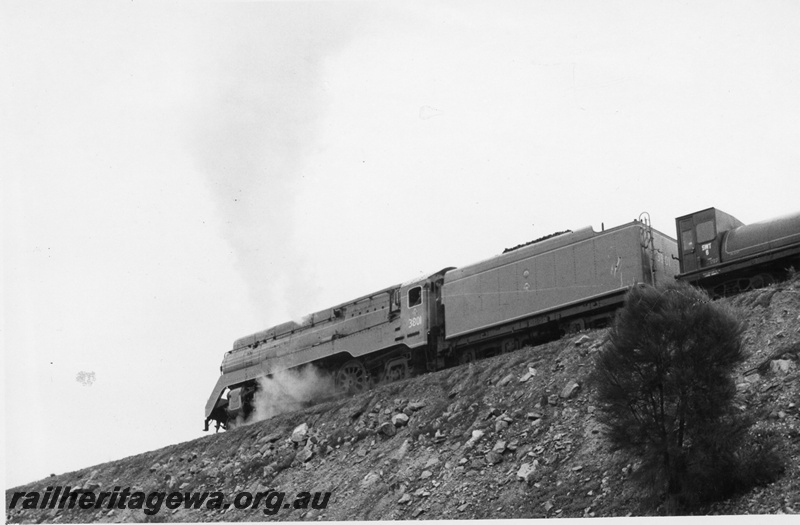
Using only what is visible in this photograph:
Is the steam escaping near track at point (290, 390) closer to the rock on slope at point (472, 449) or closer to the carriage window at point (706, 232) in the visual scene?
the rock on slope at point (472, 449)

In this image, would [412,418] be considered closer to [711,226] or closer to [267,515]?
[267,515]

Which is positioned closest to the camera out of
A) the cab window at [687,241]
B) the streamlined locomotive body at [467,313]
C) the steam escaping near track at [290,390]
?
the cab window at [687,241]

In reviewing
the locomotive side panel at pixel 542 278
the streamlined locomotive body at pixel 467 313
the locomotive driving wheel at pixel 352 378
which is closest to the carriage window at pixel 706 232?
the streamlined locomotive body at pixel 467 313

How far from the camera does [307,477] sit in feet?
66.5

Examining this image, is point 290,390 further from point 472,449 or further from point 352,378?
point 472,449

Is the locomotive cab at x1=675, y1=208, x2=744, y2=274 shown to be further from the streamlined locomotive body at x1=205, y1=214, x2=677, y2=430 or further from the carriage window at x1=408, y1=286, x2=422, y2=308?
the carriage window at x1=408, y1=286, x2=422, y2=308

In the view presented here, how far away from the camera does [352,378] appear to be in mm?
26016

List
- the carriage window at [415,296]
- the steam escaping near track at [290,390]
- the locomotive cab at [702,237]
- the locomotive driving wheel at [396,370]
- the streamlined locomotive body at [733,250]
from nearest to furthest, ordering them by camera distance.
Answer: the streamlined locomotive body at [733,250], the locomotive cab at [702,237], the carriage window at [415,296], the locomotive driving wheel at [396,370], the steam escaping near track at [290,390]

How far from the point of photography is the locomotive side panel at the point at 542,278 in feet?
64.6

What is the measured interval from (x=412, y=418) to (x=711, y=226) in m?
7.87

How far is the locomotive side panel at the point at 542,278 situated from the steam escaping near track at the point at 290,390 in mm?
5621

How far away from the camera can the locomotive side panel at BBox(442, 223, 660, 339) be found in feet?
64.6

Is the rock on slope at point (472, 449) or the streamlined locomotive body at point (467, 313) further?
the streamlined locomotive body at point (467, 313)

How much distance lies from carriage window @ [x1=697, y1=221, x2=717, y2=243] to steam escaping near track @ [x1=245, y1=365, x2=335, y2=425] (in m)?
12.0
